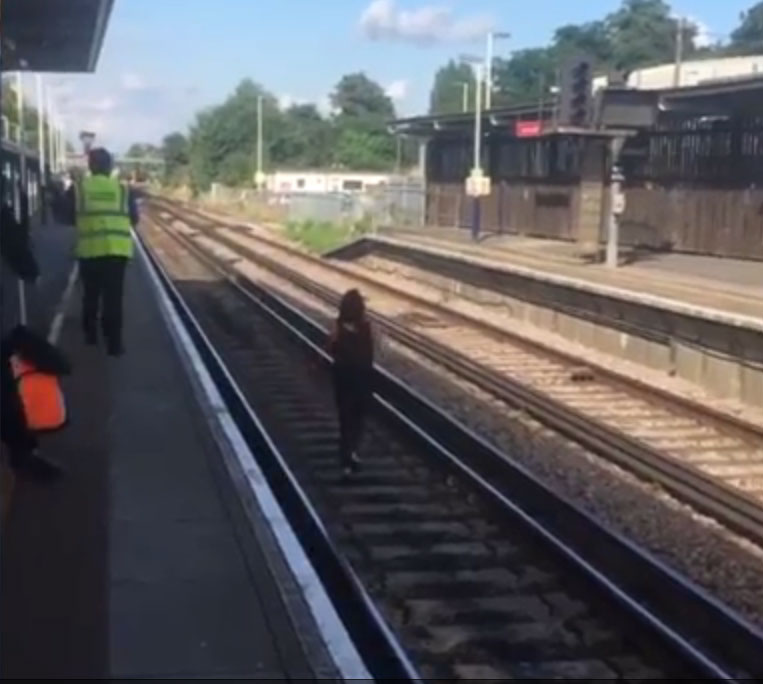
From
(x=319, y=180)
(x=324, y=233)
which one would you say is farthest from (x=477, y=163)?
(x=319, y=180)

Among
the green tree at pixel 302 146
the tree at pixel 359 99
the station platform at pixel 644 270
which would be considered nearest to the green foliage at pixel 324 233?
the station platform at pixel 644 270

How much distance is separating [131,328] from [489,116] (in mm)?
28018

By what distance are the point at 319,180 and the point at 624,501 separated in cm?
8994

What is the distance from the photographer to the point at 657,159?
3562 cm

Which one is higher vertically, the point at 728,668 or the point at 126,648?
the point at 126,648

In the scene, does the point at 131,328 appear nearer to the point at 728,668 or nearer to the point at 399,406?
the point at 399,406

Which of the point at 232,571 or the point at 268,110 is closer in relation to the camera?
the point at 232,571

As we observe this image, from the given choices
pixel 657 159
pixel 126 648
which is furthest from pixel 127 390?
pixel 657 159

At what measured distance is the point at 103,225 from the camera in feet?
45.2

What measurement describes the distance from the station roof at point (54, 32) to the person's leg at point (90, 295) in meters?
2.32

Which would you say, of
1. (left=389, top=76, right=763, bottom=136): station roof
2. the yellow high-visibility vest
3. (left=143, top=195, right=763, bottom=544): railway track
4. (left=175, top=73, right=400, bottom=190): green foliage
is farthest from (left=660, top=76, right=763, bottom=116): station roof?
(left=175, top=73, right=400, bottom=190): green foliage

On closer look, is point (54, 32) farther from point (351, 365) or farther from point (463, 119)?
point (463, 119)

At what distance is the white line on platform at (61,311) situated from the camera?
17273mm

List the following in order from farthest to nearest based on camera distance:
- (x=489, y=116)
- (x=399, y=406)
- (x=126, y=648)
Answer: (x=489, y=116) < (x=399, y=406) < (x=126, y=648)
